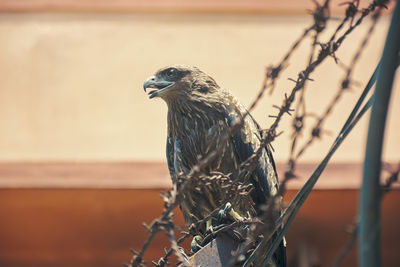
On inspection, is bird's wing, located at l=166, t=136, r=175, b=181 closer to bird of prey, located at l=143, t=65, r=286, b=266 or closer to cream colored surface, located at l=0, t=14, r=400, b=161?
bird of prey, located at l=143, t=65, r=286, b=266

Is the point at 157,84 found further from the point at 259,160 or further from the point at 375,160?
the point at 375,160

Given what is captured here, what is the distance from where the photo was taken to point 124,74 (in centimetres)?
655

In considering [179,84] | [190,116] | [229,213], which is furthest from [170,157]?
[229,213]

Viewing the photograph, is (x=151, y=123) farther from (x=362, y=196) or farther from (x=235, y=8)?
(x=362, y=196)

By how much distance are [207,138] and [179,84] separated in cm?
39

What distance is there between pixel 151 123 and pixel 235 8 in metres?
1.44

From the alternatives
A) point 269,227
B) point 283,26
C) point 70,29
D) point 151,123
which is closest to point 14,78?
point 70,29

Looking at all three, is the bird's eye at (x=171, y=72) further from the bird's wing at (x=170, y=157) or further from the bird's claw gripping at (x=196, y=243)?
the bird's claw gripping at (x=196, y=243)

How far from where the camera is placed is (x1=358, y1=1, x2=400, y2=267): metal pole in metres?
1.42

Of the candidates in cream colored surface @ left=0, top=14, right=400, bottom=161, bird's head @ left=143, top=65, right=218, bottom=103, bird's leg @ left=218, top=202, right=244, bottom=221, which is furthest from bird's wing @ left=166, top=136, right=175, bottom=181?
cream colored surface @ left=0, top=14, right=400, bottom=161

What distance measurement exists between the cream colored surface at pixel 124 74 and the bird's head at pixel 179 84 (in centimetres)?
256

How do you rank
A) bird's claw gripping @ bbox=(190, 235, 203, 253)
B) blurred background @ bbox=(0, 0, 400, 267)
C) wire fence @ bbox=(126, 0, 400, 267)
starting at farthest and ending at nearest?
blurred background @ bbox=(0, 0, 400, 267) < bird's claw gripping @ bbox=(190, 235, 203, 253) < wire fence @ bbox=(126, 0, 400, 267)

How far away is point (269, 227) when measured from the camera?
76.5 inches

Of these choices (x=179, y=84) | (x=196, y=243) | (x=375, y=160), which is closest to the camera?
(x=375, y=160)
